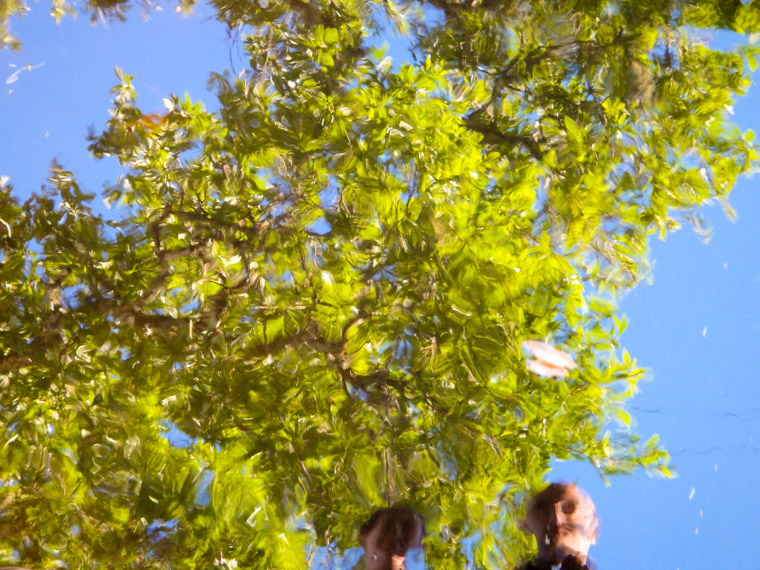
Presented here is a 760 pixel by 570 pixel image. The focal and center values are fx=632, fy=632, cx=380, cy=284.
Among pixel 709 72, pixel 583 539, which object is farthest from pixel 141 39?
pixel 583 539

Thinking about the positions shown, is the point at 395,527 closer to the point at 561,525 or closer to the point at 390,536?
the point at 390,536

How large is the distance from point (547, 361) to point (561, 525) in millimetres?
389

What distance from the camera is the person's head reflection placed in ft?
4.77

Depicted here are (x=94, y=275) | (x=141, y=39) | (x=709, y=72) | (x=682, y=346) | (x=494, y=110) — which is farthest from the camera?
(x=682, y=346)

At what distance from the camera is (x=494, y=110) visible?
79.1 inches

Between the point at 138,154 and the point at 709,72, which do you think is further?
the point at 138,154

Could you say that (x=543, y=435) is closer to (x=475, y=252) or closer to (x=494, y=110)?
(x=475, y=252)

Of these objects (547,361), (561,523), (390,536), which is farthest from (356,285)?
(561,523)

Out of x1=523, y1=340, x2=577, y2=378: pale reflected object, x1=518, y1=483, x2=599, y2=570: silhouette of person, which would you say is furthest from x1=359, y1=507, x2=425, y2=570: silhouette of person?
x1=523, y1=340, x2=577, y2=378: pale reflected object

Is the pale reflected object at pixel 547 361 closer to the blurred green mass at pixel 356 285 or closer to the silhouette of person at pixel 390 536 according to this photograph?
the blurred green mass at pixel 356 285

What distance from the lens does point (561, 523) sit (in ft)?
4.90

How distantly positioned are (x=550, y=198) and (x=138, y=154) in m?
1.33

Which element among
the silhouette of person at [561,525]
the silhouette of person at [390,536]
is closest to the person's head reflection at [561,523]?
the silhouette of person at [561,525]

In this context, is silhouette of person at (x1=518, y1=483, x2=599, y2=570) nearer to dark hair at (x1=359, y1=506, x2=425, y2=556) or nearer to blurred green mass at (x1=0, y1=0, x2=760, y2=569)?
blurred green mass at (x1=0, y1=0, x2=760, y2=569)
